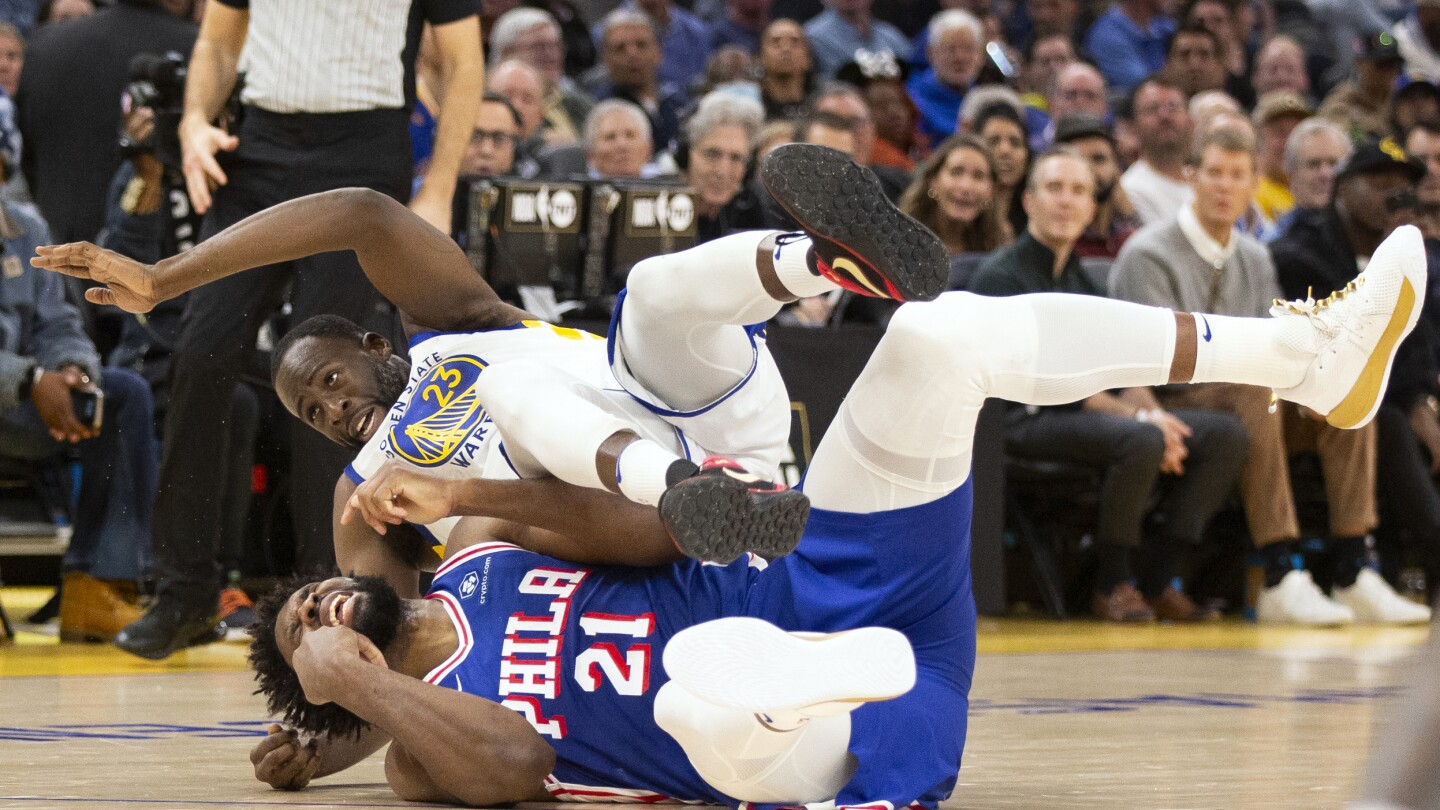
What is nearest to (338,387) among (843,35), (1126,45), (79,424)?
(79,424)

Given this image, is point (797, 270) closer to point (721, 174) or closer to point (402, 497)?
point (402, 497)

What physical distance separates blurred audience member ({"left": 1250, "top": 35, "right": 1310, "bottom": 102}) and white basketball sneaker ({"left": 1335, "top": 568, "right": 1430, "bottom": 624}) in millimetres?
4003

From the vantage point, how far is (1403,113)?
9.25 meters

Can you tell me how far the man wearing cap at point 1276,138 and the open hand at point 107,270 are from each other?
266 inches

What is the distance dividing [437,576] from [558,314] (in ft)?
9.12

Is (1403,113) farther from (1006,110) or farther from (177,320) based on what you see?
(177,320)

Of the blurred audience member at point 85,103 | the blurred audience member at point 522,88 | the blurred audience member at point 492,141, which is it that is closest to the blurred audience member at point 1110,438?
the blurred audience member at point 492,141

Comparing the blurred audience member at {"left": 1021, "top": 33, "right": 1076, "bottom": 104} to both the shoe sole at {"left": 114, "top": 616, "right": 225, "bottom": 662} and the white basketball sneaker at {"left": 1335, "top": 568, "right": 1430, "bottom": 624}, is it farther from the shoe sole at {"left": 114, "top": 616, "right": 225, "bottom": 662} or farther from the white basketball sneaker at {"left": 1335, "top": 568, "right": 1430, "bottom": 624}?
the shoe sole at {"left": 114, "top": 616, "right": 225, "bottom": 662}

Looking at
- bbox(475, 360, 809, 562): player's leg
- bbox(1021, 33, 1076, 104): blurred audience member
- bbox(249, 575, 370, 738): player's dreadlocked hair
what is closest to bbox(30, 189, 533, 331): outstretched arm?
bbox(475, 360, 809, 562): player's leg

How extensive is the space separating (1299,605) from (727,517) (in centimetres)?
491

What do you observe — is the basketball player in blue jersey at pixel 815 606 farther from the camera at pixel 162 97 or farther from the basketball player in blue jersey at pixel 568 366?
the camera at pixel 162 97

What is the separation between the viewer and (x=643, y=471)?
2.60 m

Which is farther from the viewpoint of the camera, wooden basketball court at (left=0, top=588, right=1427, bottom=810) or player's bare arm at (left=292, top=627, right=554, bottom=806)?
wooden basketball court at (left=0, top=588, right=1427, bottom=810)

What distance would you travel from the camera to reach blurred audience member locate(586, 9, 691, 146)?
27.9ft
